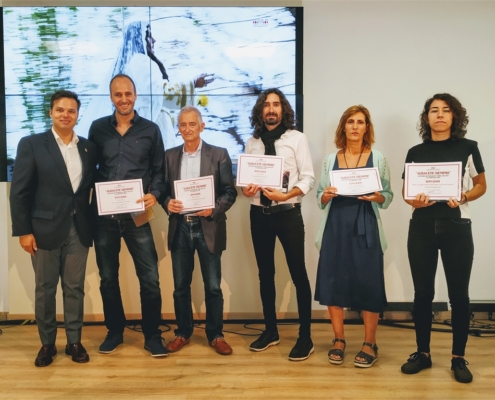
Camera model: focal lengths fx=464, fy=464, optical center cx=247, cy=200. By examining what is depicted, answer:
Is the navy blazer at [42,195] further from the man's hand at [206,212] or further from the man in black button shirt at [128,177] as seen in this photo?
the man's hand at [206,212]

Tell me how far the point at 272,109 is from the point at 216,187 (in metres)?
0.62

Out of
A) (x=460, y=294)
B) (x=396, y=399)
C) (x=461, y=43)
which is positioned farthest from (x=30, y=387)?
(x=461, y=43)

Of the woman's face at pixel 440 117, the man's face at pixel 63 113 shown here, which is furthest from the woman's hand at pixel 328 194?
the man's face at pixel 63 113

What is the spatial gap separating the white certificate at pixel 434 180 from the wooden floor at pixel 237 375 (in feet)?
3.40

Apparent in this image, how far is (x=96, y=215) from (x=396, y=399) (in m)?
2.04

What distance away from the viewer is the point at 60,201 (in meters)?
2.80

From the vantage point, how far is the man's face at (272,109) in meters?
2.96

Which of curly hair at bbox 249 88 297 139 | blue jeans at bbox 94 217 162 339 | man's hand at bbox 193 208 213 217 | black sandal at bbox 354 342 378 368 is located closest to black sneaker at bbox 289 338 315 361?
black sandal at bbox 354 342 378 368

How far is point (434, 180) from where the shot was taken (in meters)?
2.59

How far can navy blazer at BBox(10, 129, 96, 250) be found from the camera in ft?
9.04

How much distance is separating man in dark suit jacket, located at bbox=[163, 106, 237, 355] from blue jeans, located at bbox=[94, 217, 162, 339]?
14 centimetres

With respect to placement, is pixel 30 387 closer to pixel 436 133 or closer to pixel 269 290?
pixel 269 290

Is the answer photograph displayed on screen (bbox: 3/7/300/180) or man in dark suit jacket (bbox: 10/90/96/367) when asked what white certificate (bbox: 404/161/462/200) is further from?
man in dark suit jacket (bbox: 10/90/96/367)

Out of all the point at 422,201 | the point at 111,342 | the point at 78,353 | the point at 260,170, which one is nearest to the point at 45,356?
the point at 78,353
